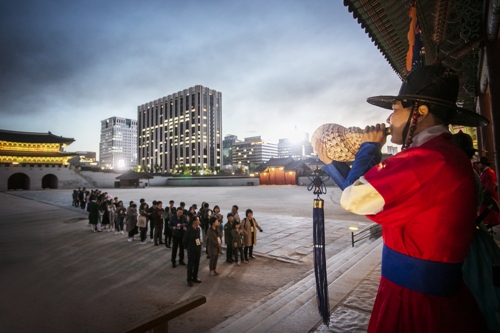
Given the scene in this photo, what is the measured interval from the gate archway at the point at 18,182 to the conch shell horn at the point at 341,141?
195ft

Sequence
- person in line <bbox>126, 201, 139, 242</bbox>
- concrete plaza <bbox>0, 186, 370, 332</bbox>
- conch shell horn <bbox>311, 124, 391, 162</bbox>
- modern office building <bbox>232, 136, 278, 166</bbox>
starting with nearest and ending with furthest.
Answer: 1. conch shell horn <bbox>311, 124, 391, 162</bbox>
2. concrete plaza <bbox>0, 186, 370, 332</bbox>
3. person in line <bbox>126, 201, 139, 242</bbox>
4. modern office building <bbox>232, 136, 278, 166</bbox>

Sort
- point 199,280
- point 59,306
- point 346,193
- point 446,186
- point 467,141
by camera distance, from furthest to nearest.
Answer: point 199,280 → point 59,306 → point 467,141 → point 346,193 → point 446,186

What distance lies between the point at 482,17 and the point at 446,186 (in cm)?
533

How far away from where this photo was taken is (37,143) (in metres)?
48.5

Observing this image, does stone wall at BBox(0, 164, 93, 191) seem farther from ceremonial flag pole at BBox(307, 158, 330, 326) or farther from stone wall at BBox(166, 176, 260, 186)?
ceremonial flag pole at BBox(307, 158, 330, 326)

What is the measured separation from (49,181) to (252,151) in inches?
4668


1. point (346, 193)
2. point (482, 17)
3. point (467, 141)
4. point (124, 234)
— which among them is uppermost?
point (482, 17)

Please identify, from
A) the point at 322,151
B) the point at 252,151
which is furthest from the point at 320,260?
the point at 252,151

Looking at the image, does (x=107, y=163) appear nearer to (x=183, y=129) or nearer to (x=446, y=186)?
(x=183, y=129)

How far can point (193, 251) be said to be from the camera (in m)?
6.02

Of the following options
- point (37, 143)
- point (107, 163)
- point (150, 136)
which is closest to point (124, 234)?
point (37, 143)

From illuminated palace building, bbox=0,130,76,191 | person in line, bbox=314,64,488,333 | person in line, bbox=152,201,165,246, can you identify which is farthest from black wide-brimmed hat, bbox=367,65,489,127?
illuminated palace building, bbox=0,130,76,191

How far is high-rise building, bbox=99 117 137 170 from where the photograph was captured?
160m

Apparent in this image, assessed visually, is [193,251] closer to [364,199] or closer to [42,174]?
[364,199]
